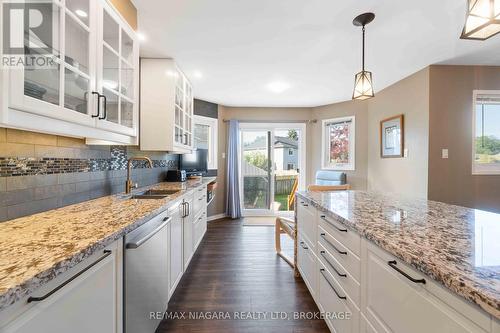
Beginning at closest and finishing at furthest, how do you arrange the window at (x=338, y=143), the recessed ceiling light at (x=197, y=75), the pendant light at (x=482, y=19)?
the pendant light at (x=482, y=19), the recessed ceiling light at (x=197, y=75), the window at (x=338, y=143)

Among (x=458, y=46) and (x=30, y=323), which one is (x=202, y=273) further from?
(x=458, y=46)

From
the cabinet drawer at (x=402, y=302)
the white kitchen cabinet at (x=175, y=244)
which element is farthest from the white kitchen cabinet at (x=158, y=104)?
the cabinet drawer at (x=402, y=302)

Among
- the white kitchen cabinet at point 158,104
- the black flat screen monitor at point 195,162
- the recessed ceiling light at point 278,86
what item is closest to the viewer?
the white kitchen cabinet at point 158,104

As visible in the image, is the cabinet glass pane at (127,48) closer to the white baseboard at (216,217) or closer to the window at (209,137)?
the window at (209,137)

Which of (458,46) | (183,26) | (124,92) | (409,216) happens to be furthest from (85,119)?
(458,46)

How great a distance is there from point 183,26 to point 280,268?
259 cm

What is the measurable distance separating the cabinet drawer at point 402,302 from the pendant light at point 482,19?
114cm

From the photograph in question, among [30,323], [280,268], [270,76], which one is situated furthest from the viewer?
[270,76]

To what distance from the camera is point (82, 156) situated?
5.33ft

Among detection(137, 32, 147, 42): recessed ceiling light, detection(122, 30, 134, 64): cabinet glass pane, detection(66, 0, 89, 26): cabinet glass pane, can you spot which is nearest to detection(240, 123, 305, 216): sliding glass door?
detection(137, 32, 147, 42): recessed ceiling light

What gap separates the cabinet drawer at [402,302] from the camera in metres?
0.65

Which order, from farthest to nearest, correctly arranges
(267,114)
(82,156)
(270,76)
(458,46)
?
1. (267,114)
2. (270,76)
3. (458,46)
4. (82,156)

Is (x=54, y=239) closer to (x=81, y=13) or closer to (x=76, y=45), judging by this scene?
(x=76, y=45)

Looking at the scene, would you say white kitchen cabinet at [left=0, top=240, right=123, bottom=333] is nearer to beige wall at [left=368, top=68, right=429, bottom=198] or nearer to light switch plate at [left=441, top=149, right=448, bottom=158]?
beige wall at [left=368, top=68, right=429, bottom=198]
